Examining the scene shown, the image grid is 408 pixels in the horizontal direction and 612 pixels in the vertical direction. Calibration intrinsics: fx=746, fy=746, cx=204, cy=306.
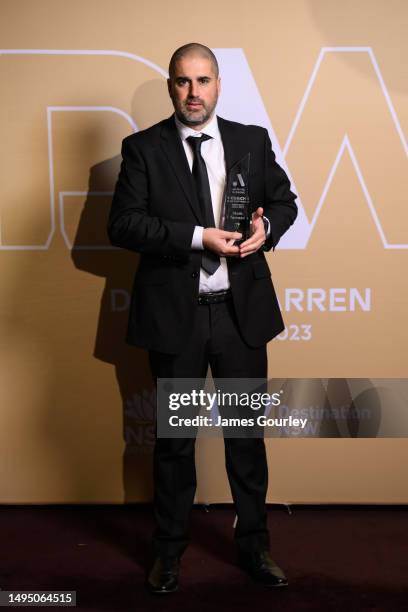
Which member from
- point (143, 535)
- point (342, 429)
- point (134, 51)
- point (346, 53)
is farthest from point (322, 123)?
point (143, 535)

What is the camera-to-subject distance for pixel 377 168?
3.06 metres

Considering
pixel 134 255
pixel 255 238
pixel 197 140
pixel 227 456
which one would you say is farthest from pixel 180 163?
pixel 227 456

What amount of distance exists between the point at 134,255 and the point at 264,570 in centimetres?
137

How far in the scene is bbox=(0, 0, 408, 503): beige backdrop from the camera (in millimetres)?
3006

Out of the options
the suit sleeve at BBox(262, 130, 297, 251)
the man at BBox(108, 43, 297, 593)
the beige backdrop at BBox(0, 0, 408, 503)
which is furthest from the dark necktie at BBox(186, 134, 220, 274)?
the beige backdrop at BBox(0, 0, 408, 503)

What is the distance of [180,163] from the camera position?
246 centimetres

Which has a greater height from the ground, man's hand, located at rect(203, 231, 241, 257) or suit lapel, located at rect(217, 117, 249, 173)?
suit lapel, located at rect(217, 117, 249, 173)

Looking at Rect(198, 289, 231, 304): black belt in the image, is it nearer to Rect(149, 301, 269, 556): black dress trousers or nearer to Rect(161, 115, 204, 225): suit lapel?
Rect(149, 301, 269, 556): black dress trousers

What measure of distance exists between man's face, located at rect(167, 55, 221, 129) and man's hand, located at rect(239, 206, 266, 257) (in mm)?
365

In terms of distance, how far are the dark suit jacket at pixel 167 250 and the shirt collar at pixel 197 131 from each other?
0.02 metres

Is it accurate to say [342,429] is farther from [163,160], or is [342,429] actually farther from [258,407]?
[163,160]

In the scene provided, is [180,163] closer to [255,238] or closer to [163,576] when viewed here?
[255,238]

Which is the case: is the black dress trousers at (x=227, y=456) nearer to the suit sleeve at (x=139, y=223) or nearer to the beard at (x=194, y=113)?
the suit sleeve at (x=139, y=223)

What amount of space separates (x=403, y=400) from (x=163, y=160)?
5.03 ft
